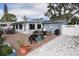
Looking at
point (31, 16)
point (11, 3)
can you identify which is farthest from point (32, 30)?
point (11, 3)

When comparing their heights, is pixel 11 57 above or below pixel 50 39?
below

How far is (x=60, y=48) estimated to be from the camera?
236cm

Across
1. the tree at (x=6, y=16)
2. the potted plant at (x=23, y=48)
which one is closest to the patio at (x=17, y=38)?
the potted plant at (x=23, y=48)

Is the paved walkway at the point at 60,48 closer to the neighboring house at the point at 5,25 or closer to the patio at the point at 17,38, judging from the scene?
the patio at the point at 17,38

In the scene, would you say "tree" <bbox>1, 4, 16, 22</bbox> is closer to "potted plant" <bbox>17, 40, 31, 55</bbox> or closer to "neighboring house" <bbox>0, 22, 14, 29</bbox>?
"neighboring house" <bbox>0, 22, 14, 29</bbox>

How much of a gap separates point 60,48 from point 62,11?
12.2 inches

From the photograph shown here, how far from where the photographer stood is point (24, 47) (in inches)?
93.0

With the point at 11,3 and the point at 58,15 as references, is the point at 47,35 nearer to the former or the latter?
the point at 58,15

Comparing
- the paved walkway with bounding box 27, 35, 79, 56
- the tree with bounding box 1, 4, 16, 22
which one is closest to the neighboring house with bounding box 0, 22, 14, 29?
the tree with bounding box 1, 4, 16, 22

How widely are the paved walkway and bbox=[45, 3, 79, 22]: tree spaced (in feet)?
0.55

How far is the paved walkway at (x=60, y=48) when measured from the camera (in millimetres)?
2350

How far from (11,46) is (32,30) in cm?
22

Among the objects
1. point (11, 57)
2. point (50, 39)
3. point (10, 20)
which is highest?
point (10, 20)

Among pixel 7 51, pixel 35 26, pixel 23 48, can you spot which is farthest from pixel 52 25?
pixel 7 51
